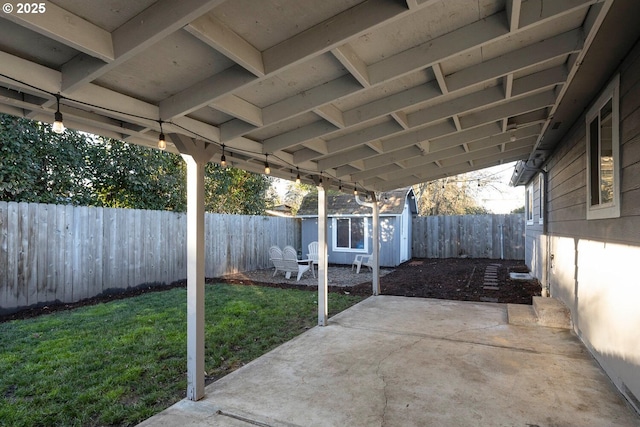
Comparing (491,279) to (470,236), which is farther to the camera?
(470,236)

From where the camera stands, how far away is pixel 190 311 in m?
3.07

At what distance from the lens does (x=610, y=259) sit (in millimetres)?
3271

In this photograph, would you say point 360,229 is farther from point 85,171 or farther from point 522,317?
point 85,171

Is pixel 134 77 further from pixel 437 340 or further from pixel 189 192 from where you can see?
pixel 437 340

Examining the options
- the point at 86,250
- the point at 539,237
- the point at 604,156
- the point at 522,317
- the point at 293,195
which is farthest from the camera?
the point at 293,195

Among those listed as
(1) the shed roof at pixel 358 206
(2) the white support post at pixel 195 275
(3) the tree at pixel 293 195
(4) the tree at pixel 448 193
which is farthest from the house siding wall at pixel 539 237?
(3) the tree at pixel 293 195

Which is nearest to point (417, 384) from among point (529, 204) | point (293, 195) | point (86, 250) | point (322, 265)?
point (322, 265)

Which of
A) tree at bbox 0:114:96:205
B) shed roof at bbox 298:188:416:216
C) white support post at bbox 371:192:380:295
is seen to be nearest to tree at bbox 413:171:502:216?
shed roof at bbox 298:188:416:216

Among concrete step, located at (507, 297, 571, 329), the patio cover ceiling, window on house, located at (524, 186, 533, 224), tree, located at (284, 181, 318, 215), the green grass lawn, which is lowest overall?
the green grass lawn

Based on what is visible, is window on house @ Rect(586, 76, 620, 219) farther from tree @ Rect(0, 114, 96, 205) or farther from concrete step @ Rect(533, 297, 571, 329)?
tree @ Rect(0, 114, 96, 205)

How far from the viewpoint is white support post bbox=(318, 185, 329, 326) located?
517 cm

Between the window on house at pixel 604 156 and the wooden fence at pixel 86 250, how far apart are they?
7.95 m

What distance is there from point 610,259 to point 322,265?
346cm

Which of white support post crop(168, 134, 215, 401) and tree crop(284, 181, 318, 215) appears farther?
tree crop(284, 181, 318, 215)
